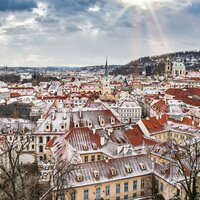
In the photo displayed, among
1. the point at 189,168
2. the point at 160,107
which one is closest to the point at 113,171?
the point at 189,168

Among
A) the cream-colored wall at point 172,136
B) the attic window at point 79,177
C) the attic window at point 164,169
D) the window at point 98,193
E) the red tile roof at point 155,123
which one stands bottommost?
the window at point 98,193

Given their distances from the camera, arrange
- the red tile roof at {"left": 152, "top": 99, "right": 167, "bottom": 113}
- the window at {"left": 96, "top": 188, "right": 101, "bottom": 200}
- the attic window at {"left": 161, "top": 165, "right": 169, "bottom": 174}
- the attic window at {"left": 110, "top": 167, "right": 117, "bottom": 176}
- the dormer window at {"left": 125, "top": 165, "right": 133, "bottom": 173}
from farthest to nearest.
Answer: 1. the red tile roof at {"left": 152, "top": 99, "right": 167, "bottom": 113}
2. the dormer window at {"left": 125, "top": 165, "right": 133, "bottom": 173}
3. the attic window at {"left": 110, "top": 167, "right": 117, "bottom": 176}
4. the attic window at {"left": 161, "top": 165, "right": 169, "bottom": 174}
5. the window at {"left": 96, "top": 188, "right": 101, "bottom": 200}

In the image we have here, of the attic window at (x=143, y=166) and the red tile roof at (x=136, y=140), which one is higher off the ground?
the red tile roof at (x=136, y=140)

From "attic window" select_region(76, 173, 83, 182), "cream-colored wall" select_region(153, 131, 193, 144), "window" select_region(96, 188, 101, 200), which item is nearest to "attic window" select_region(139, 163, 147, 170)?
"window" select_region(96, 188, 101, 200)

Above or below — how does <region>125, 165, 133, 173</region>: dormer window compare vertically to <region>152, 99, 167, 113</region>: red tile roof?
below

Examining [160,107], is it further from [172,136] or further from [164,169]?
[164,169]

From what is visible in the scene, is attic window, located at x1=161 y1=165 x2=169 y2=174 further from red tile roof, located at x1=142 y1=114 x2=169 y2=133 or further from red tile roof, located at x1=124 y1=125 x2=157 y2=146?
red tile roof, located at x1=142 y1=114 x2=169 y2=133

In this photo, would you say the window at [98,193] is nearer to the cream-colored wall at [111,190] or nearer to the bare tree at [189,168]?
the cream-colored wall at [111,190]

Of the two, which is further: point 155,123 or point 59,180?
point 155,123

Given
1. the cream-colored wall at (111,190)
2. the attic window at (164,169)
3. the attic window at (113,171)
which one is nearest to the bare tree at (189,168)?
the attic window at (164,169)

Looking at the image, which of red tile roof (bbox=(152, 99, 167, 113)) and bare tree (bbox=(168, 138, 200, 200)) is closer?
bare tree (bbox=(168, 138, 200, 200))

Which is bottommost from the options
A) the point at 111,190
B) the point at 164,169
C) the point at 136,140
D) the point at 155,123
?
the point at 111,190

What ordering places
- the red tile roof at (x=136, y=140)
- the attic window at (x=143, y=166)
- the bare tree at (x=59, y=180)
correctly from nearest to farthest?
the bare tree at (x=59, y=180), the attic window at (x=143, y=166), the red tile roof at (x=136, y=140)

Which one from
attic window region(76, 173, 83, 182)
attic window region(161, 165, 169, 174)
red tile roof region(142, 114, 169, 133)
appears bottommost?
attic window region(76, 173, 83, 182)
